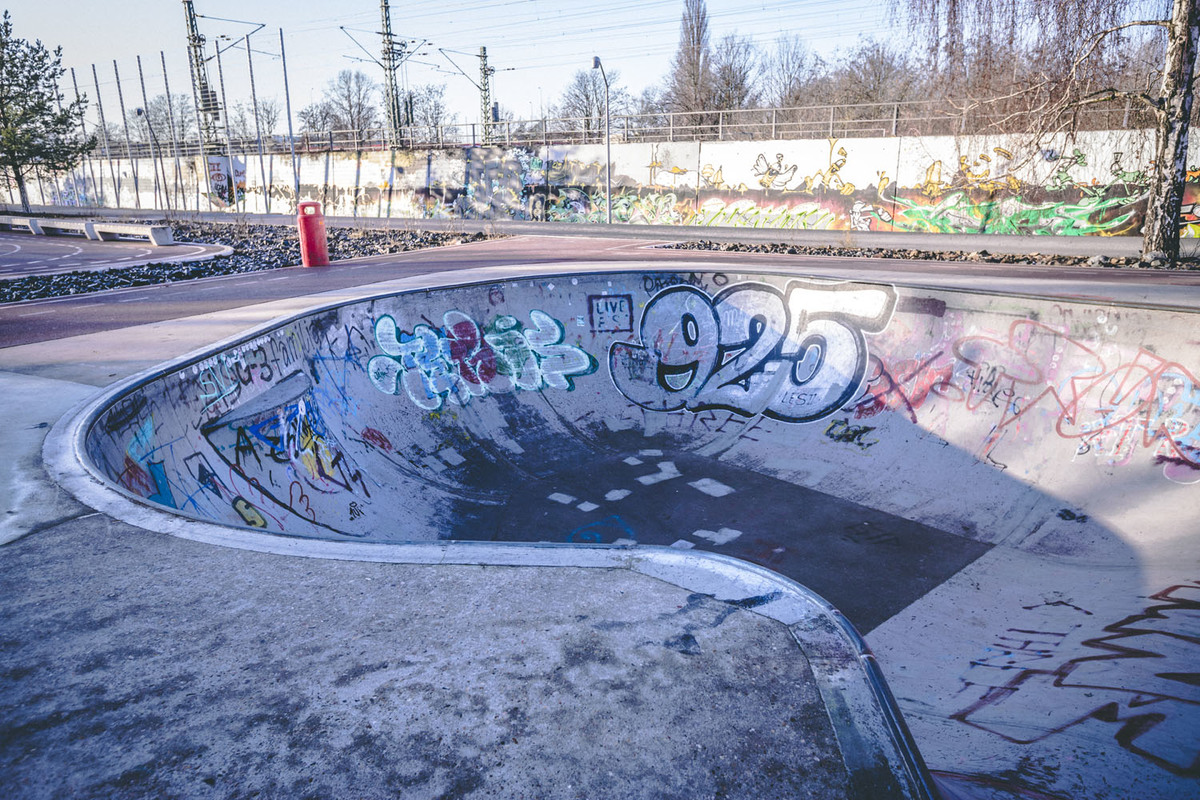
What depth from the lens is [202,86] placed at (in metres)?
A: 47.5

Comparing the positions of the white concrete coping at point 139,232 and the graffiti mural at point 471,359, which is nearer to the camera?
the graffiti mural at point 471,359

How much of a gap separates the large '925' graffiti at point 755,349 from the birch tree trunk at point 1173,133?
28.5 feet

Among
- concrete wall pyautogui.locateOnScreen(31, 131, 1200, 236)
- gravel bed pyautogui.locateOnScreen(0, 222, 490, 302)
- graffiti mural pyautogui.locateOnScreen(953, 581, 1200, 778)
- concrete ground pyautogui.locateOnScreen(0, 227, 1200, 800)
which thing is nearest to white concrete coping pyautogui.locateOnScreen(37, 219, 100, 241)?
gravel bed pyautogui.locateOnScreen(0, 222, 490, 302)

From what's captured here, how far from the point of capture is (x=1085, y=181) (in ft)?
65.0

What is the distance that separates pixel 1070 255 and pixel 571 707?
712 inches

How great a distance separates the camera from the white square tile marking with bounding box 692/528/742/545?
23.8ft

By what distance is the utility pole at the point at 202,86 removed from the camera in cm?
4675

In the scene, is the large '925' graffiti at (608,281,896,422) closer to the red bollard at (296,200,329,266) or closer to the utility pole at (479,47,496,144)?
the red bollard at (296,200,329,266)

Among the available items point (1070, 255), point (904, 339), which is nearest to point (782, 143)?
point (1070, 255)

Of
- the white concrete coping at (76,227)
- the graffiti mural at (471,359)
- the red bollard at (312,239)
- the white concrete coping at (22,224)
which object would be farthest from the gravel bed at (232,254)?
the graffiti mural at (471,359)

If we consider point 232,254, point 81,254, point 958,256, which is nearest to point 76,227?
point 81,254

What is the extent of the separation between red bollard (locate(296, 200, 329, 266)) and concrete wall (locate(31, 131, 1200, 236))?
49.8ft

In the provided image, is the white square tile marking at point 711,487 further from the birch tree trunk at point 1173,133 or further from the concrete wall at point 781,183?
the birch tree trunk at point 1173,133

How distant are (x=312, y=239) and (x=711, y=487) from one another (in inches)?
490
